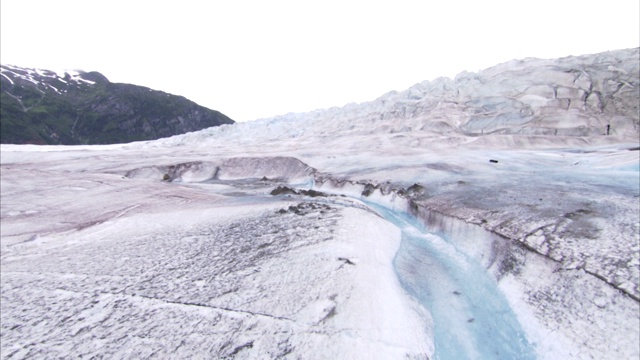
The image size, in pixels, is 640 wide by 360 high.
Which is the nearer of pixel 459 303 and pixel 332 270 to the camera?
pixel 332 270

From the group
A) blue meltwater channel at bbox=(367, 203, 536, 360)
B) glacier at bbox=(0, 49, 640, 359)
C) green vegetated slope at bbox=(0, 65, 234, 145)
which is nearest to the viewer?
glacier at bbox=(0, 49, 640, 359)

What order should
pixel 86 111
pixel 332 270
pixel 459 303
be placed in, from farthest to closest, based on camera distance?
pixel 86 111 < pixel 459 303 < pixel 332 270

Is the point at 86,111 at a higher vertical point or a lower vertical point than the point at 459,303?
higher

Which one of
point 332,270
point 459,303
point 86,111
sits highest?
point 86,111

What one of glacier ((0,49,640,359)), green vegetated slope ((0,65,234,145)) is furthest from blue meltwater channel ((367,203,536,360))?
green vegetated slope ((0,65,234,145))

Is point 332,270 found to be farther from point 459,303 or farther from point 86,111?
point 86,111

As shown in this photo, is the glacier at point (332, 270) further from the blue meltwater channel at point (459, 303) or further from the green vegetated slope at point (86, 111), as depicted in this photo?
the green vegetated slope at point (86, 111)

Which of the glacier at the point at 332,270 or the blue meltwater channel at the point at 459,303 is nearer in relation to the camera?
the glacier at the point at 332,270

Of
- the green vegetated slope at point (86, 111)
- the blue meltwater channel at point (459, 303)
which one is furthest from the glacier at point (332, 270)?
the green vegetated slope at point (86, 111)

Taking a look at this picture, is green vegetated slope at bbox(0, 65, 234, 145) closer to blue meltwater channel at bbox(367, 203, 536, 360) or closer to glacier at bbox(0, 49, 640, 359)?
glacier at bbox(0, 49, 640, 359)

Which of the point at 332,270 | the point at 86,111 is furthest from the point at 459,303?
the point at 86,111
